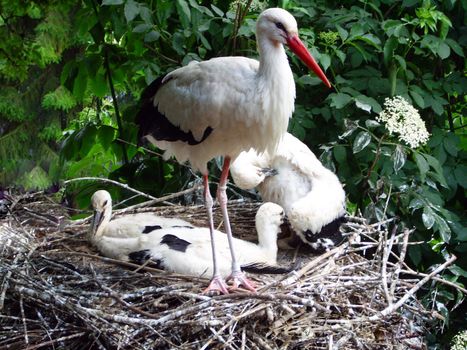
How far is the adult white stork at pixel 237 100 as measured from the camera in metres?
4.25

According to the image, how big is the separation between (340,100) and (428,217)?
852mm

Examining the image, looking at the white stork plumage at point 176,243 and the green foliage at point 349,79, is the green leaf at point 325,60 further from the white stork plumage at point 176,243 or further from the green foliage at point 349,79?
the white stork plumage at point 176,243

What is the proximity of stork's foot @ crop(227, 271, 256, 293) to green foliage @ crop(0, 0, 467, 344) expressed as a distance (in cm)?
91

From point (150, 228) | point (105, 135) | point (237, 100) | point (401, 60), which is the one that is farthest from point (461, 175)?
point (105, 135)

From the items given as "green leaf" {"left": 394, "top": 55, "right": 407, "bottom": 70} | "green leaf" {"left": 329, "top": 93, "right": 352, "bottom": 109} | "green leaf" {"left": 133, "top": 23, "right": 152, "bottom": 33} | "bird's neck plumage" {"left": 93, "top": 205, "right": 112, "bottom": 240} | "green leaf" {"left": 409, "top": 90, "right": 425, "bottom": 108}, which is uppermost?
"green leaf" {"left": 133, "top": 23, "right": 152, "bottom": 33}

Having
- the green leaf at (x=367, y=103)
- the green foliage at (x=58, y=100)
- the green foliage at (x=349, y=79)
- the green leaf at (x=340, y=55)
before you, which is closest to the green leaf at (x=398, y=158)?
the green foliage at (x=349, y=79)

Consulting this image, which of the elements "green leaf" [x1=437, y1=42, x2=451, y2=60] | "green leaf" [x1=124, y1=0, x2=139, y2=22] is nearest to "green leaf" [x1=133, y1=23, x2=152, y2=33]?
"green leaf" [x1=124, y1=0, x2=139, y2=22]

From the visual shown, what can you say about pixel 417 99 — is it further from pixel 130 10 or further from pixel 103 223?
pixel 103 223

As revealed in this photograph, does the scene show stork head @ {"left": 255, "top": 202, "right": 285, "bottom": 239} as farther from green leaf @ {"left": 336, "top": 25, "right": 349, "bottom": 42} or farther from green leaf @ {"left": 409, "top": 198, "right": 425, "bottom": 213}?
green leaf @ {"left": 336, "top": 25, "right": 349, "bottom": 42}

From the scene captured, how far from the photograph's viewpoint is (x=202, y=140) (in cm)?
444

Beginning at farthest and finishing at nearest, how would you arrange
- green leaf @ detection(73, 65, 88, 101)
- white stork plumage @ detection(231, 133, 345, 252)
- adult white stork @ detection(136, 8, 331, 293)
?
green leaf @ detection(73, 65, 88, 101) → white stork plumage @ detection(231, 133, 345, 252) → adult white stork @ detection(136, 8, 331, 293)

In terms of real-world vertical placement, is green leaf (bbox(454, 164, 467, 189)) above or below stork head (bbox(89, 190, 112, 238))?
below

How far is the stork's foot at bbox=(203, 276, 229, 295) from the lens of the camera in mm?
4309

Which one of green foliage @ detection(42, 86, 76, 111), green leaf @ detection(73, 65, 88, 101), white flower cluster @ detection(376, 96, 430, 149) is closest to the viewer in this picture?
white flower cluster @ detection(376, 96, 430, 149)
